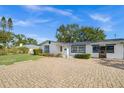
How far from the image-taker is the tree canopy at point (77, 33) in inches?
2035

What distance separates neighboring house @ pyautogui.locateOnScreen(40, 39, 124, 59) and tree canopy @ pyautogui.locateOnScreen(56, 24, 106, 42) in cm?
1759

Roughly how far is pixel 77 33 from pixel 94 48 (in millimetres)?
24774

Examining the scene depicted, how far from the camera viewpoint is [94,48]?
29.0m

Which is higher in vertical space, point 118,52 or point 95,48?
point 95,48

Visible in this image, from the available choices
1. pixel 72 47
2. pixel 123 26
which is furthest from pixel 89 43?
pixel 123 26

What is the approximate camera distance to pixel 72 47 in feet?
106

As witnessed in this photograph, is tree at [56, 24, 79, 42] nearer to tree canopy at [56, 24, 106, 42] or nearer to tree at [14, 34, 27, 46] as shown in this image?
tree canopy at [56, 24, 106, 42]

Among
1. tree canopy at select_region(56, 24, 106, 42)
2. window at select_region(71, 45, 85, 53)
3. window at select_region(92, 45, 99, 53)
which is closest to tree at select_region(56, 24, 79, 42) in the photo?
tree canopy at select_region(56, 24, 106, 42)

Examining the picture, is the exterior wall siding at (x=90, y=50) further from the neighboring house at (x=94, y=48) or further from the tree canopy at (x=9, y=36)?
the tree canopy at (x=9, y=36)

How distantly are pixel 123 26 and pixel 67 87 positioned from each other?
89.0 ft

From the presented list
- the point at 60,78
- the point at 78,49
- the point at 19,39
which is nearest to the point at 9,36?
the point at 19,39

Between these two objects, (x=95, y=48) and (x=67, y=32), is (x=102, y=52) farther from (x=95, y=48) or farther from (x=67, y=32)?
(x=67, y=32)

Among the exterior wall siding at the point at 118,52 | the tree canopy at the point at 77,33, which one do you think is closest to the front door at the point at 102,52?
the exterior wall siding at the point at 118,52
